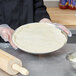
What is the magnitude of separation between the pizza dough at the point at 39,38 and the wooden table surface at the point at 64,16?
630mm

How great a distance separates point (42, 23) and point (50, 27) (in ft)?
0.17

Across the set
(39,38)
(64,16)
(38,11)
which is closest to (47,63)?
(39,38)

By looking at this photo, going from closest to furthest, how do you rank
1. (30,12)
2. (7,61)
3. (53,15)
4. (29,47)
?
(7,61) → (29,47) → (30,12) → (53,15)

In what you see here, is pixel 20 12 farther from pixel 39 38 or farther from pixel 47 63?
pixel 47 63

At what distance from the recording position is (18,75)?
937mm

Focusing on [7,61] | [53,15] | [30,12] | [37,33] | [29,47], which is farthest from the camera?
[53,15]

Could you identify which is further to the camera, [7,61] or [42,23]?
[42,23]

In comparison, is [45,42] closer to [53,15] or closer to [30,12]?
[30,12]

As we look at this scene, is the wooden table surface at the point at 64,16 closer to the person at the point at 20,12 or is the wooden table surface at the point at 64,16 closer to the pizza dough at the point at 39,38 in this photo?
the person at the point at 20,12

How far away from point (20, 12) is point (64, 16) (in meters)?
0.61

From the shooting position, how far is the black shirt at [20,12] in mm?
1343

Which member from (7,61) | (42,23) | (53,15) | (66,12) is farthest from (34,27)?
(66,12)

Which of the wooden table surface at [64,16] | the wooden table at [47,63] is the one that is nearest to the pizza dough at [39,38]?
the wooden table at [47,63]

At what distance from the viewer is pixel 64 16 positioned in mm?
1908
